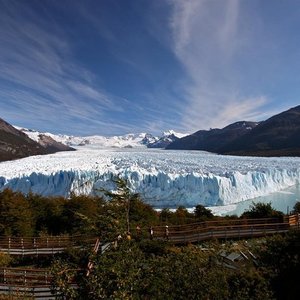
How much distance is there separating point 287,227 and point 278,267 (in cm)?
787

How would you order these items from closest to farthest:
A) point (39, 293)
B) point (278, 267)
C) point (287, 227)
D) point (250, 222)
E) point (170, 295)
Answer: point (170, 295) < point (278, 267) < point (39, 293) < point (287, 227) < point (250, 222)

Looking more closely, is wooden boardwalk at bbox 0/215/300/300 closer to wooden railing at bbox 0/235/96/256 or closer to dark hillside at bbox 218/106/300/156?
wooden railing at bbox 0/235/96/256

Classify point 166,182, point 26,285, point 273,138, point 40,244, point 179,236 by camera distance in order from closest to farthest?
point 26,285 → point 179,236 → point 40,244 → point 166,182 → point 273,138

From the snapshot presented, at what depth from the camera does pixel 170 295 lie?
862 cm

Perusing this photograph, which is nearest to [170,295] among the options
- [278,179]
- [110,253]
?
[110,253]

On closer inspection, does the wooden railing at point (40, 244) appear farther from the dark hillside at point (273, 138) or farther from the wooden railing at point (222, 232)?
the dark hillside at point (273, 138)

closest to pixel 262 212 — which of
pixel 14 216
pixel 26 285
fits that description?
pixel 14 216

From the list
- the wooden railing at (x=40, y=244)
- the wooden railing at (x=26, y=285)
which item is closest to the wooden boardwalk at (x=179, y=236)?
the wooden railing at (x=40, y=244)

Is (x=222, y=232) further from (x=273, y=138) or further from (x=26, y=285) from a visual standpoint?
(x=273, y=138)

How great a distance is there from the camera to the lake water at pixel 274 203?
38.3 metres

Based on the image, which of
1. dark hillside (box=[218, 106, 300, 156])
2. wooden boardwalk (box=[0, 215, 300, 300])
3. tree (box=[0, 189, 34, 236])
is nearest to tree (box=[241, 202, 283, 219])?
wooden boardwalk (box=[0, 215, 300, 300])

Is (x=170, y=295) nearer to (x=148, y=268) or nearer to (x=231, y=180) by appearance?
(x=148, y=268)

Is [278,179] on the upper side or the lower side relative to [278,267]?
upper

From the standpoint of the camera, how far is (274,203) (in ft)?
137
